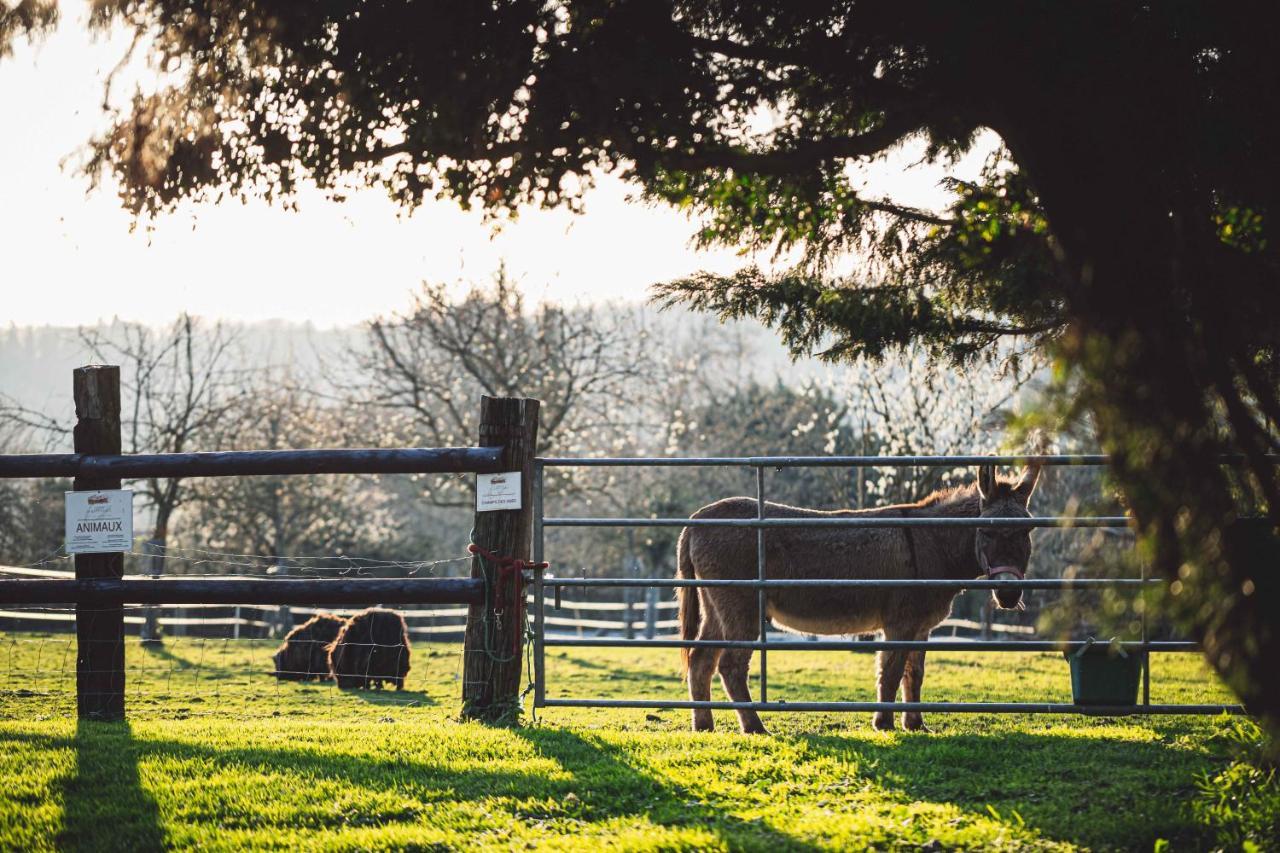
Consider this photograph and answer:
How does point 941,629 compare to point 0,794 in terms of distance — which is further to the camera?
point 941,629

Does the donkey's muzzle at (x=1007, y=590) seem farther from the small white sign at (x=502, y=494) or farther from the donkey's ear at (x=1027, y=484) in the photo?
the small white sign at (x=502, y=494)

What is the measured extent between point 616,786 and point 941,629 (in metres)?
20.2

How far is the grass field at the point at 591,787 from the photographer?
4148 millimetres

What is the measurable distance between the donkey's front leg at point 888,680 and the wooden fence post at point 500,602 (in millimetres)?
2581

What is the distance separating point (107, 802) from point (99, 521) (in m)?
2.62

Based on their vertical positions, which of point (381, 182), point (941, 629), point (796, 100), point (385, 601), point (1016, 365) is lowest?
point (941, 629)

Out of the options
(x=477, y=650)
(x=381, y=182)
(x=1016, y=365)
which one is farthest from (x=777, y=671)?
(x=381, y=182)

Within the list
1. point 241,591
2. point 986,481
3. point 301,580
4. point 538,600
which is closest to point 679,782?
point 538,600

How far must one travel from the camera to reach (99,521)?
269 inches

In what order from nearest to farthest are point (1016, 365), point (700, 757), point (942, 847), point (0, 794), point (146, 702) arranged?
1. point (942, 847)
2. point (0, 794)
3. point (700, 757)
4. point (1016, 365)
5. point (146, 702)

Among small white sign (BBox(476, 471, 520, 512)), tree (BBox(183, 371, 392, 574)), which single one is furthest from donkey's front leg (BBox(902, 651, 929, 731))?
tree (BBox(183, 371, 392, 574))

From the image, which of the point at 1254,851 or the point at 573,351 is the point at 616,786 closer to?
the point at 1254,851

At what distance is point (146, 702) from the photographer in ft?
33.6

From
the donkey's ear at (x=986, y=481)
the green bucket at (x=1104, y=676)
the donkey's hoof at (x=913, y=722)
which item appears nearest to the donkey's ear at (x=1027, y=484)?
the donkey's ear at (x=986, y=481)
